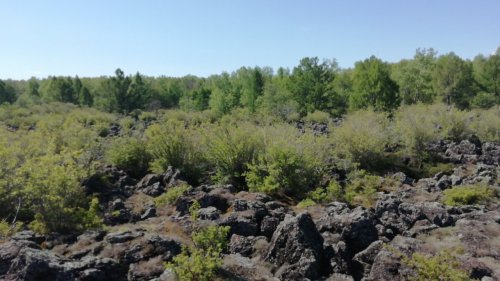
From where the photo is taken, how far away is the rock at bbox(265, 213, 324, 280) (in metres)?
10.4

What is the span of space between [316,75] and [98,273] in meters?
55.8

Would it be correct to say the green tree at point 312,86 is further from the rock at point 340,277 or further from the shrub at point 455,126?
the rock at point 340,277

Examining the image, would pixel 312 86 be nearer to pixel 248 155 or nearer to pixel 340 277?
pixel 248 155

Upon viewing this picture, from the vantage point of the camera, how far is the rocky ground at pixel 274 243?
397 inches

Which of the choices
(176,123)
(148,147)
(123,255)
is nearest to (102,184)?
(148,147)

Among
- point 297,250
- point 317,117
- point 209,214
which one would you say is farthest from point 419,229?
point 317,117

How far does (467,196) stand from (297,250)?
34.4 feet

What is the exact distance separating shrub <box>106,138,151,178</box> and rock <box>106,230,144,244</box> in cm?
1423

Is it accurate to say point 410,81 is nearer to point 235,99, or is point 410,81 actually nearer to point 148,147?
point 235,99

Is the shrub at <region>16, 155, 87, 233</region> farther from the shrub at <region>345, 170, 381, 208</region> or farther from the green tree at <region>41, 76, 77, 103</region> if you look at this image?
the green tree at <region>41, 76, 77, 103</region>

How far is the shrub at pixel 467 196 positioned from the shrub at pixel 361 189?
3071 millimetres

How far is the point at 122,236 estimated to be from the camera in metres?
11.7

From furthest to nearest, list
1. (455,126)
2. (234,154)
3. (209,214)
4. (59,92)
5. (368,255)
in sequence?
1. (59,92)
2. (455,126)
3. (234,154)
4. (209,214)
5. (368,255)

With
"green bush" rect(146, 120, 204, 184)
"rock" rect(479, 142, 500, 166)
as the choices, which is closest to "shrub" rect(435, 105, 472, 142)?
"rock" rect(479, 142, 500, 166)
